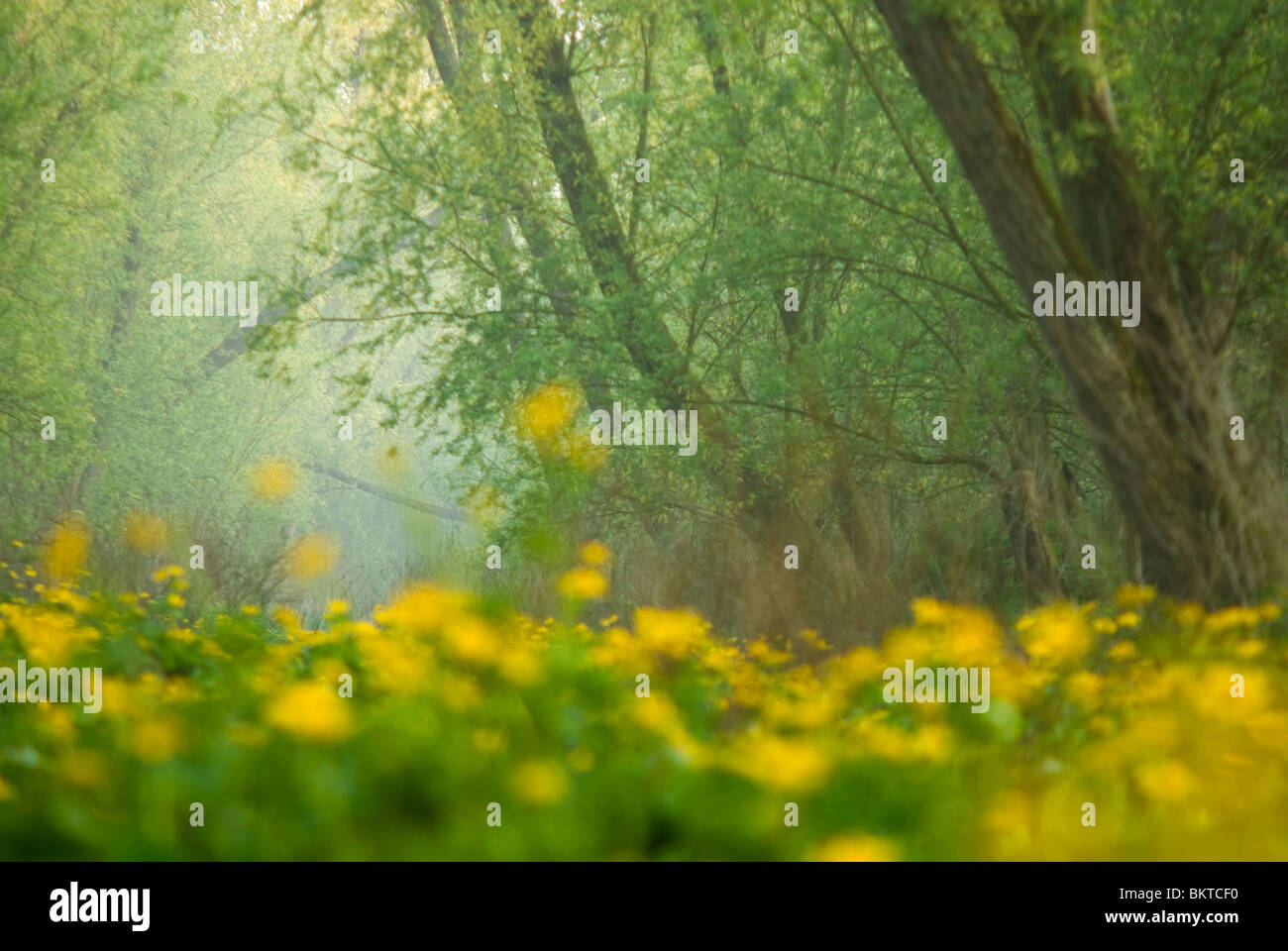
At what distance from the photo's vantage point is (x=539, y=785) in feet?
8.07

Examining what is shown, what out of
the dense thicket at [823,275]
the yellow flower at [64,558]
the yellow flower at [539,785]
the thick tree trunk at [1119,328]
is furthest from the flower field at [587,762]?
the yellow flower at [64,558]

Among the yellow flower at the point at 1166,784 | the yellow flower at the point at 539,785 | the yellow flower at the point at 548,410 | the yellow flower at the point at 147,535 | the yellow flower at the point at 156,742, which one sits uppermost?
the yellow flower at the point at 548,410

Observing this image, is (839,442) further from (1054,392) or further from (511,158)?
(511,158)

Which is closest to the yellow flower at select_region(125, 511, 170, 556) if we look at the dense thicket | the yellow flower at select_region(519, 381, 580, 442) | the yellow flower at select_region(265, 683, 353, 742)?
the dense thicket

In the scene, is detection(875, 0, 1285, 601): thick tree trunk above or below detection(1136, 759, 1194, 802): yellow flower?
above

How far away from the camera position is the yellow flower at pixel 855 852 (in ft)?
7.39

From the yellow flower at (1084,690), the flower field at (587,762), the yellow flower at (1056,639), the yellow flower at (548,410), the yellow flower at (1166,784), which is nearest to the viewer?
the flower field at (587,762)

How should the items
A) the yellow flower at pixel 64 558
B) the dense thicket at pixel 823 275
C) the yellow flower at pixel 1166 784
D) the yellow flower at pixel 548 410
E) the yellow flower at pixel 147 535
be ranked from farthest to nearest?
the yellow flower at pixel 147 535
the yellow flower at pixel 548 410
the yellow flower at pixel 64 558
the dense thicket at pixel 823 275
the yellow flower at pixel 1166 784

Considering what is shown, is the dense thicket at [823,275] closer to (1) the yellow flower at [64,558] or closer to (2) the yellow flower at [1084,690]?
(2) the yellow flower at [1084,690]

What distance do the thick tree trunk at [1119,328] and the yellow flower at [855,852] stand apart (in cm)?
445

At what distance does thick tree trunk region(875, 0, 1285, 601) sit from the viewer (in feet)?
21.0

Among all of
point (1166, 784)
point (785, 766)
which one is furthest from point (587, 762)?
point (1166, 784)

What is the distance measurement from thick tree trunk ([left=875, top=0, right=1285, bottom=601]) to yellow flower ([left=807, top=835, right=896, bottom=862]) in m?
4.45

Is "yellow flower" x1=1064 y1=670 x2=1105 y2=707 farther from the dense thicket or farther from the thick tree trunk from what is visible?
the thick tree trunk
